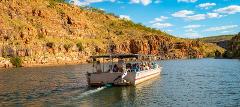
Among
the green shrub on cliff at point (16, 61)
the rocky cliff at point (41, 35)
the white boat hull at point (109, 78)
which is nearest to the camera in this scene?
the white boat hull at point (109, 78)

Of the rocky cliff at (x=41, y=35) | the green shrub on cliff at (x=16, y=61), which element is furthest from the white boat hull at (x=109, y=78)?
the green shrub on cliff at (x=16, y=61)

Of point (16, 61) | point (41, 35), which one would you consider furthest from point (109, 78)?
point (41, 35)

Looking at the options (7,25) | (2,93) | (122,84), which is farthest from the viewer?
(7,25)

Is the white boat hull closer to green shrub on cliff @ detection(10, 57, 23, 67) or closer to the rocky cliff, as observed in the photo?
the rocky cliff

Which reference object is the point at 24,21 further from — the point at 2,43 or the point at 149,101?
the point at 149,101

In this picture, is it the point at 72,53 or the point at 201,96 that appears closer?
the point at 201,96

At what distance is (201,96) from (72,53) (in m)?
126

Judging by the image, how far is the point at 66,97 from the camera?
48.9 m

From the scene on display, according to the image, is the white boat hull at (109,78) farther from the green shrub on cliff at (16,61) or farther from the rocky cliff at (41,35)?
the green shrub on cliff at (16,61)

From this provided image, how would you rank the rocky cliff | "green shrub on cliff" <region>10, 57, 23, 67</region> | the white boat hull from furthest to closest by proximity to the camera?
the rocky cliff, "green shrub on cliff" <region>10, 57, 23, 67</region>, the white boat hull

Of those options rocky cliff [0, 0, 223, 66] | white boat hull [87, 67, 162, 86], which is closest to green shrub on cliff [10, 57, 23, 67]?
rocky cliff [0, 0, 223, 66]

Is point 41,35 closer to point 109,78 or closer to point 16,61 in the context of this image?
point 16,61

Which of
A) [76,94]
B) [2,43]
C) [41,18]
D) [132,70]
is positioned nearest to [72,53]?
[41,18]

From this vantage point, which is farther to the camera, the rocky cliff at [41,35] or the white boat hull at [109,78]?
the rocky cliff at [41,35]
